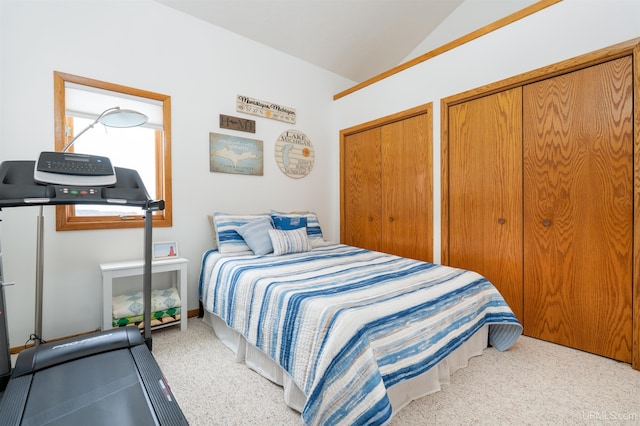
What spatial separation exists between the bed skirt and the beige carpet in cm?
4

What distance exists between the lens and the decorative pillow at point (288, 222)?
2994 mm

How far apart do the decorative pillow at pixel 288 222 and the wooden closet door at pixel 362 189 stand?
96 centimetres

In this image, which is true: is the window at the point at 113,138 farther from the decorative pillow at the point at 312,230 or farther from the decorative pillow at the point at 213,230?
the decorative pillow at the point at 312,230

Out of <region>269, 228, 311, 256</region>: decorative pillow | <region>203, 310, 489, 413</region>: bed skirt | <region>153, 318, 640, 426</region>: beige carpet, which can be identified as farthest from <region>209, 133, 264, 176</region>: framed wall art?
<region>153, 318, 640, 426</region>: beige carpet

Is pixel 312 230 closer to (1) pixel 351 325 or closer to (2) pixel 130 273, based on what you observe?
(2) pixel 130 273

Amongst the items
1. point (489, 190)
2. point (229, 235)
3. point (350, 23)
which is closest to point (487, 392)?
point (489, 190)

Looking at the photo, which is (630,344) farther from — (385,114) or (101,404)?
(101,404)

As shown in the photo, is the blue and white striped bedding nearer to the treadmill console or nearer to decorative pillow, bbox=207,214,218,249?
decorative pillow, bbox=207,214,218,249

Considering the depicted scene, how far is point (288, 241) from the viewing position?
9.04 feet

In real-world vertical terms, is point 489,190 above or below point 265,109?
below

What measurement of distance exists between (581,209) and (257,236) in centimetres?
254

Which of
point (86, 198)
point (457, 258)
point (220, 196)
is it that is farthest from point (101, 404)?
point (457, 258)

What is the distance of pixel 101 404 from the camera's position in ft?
3.99

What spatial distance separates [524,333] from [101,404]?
2.85 m
